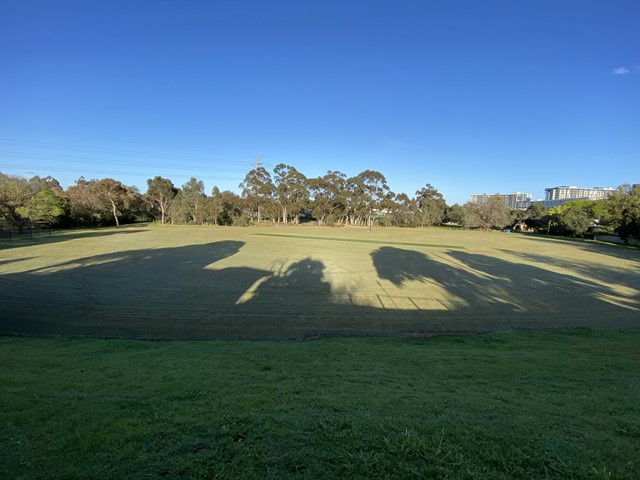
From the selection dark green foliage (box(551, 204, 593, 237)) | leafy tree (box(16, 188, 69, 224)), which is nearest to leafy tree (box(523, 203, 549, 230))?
dark green foliage (box(551, 204, 593, 237))

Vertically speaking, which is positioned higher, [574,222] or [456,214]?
[456,214]

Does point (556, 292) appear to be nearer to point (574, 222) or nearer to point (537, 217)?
point (574, 222)

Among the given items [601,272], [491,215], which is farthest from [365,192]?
[601,272]

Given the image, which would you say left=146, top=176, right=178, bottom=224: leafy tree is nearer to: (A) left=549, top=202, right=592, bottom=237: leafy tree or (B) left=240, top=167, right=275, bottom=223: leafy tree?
(B) left=240, top=167, right=275, bottom=223: leafy tree

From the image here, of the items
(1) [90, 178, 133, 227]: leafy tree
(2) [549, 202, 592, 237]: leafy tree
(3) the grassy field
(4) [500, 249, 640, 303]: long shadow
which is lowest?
(4) [500, 249, 640, 303]: long shadow

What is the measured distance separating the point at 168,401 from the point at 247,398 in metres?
0.99

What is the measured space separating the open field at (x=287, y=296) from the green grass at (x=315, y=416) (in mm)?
3977

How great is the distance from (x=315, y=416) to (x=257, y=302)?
10.5m

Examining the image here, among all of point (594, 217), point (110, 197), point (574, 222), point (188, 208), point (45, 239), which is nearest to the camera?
point (45, 239)

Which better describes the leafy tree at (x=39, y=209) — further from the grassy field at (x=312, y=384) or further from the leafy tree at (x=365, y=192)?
the leafy tree at (x=365, y=192)

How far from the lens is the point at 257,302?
13.6m

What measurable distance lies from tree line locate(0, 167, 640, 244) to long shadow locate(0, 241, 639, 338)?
2114 inches

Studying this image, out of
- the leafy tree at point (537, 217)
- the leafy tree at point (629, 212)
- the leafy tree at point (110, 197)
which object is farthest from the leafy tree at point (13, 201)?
the leafy tree at point (537, 217)

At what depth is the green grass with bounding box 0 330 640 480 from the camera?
268 centimetres
